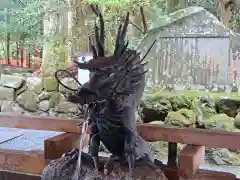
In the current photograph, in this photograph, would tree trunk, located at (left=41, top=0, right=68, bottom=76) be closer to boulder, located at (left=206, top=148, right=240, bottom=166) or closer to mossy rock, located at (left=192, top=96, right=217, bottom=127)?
mossy rock, located at (left=192, top=96, right=217, bottom=127)

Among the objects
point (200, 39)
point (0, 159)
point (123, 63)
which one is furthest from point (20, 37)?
point (123, 63)

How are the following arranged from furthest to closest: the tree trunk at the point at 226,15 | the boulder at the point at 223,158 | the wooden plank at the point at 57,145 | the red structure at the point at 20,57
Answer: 1. the red structure at the point at 20,57
2. the tree trunk at the point at 226,15
3. the boulder at the point at 223,158
4. the wooden plank at the point at 57,145

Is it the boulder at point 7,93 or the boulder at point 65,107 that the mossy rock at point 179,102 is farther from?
the boulder at point 7,93

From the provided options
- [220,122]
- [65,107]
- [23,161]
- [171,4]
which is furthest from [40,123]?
[171,4]

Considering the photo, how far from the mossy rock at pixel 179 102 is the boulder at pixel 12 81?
3064 mm

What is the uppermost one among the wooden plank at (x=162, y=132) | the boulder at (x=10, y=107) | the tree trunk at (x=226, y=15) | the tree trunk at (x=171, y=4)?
the tree trunk at (x=171, y=4)

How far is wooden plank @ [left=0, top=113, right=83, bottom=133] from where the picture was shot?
1797 millimetres

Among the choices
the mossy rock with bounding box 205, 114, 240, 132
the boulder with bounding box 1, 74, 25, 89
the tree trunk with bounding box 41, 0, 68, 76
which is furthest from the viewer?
the tree trunk with bounding box 41, 0, 68, 76

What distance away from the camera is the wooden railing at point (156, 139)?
1485 millimetres

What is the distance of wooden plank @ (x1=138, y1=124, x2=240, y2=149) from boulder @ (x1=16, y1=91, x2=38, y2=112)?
5432mm

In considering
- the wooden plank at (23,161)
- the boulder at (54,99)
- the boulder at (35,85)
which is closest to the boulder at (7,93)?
the boulder at (35,85)

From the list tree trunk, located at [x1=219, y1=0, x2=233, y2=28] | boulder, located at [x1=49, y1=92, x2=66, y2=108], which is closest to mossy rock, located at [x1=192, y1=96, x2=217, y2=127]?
tree trunk, located at [x1=219, y1=0, x2=233, y2=28]

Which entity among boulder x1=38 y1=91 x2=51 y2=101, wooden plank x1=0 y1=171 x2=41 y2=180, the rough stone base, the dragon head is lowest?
boulder x1=38 y1=91 x2=51 y2=101

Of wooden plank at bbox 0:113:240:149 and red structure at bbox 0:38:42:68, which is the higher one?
red structure at bbox 0:38:42:68
